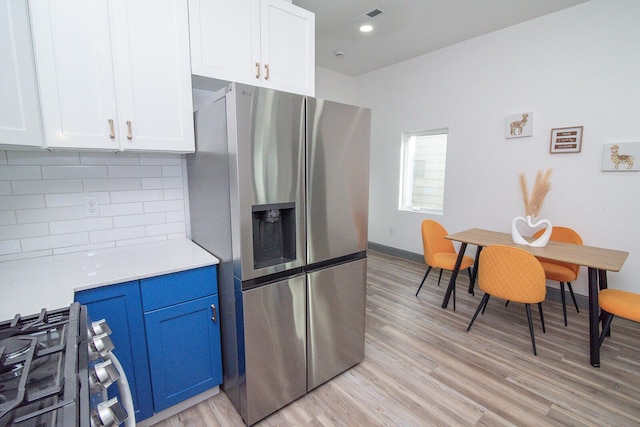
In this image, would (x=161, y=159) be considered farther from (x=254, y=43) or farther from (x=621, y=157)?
(x=621, y=157)

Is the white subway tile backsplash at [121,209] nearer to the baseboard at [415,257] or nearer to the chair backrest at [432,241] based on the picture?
the chair backrest at [432,241]

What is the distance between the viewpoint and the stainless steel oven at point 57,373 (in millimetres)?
592

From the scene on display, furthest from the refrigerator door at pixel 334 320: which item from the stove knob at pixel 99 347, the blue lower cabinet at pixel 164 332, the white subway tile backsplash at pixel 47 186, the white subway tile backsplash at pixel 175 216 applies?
the white subway tile backsplash at pixel 47 186

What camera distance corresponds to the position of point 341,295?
74.2 inches

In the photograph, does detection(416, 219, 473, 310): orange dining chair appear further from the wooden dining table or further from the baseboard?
the baseboard

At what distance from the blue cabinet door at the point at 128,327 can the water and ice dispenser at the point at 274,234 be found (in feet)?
2.07

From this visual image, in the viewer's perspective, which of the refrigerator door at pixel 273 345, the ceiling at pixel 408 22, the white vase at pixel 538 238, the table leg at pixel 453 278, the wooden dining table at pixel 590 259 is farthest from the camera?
the table leg at pixel 453 278

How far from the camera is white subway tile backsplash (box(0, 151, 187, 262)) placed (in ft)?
5.15

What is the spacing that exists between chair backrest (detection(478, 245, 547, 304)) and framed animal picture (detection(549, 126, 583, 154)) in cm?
159

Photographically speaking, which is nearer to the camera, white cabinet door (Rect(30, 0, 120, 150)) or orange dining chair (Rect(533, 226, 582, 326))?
white cabinet door (Rect(30, 0, 120, 150))

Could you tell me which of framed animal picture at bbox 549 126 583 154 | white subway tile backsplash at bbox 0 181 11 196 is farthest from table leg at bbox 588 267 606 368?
white subway tile backsplash at bbox 0 181 11 196

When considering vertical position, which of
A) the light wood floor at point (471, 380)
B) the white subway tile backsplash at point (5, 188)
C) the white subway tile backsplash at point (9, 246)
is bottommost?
the light wood floor at point (471, 380)

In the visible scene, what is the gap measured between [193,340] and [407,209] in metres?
3.72

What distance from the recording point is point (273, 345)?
1.58 meters
